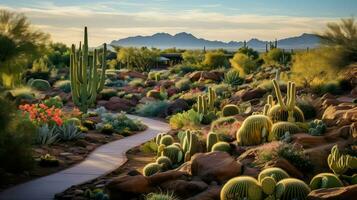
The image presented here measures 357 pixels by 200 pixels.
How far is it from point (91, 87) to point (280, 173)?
579 inches

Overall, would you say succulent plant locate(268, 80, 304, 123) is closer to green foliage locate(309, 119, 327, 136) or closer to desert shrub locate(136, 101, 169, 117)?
green foliage locate(309, 119, 327, 136)

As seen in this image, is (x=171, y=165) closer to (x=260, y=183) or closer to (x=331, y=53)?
(x=260, y=183)

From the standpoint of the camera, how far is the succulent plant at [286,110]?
14670 millimetres

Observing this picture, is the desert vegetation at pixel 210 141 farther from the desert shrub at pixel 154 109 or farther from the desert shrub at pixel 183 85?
the desert shrub at pixel 183 85

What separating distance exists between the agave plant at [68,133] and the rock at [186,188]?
643cm

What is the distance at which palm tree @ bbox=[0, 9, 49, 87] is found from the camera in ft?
36.2

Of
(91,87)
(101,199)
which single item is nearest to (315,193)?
(101,199)

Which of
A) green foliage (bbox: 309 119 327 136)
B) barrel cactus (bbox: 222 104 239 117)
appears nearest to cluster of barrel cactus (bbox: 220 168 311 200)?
green foliage (bbox: 309 119 327 136)

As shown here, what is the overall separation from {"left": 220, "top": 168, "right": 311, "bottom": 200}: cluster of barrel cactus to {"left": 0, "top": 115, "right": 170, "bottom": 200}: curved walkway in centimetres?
317

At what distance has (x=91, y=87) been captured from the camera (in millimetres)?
23797

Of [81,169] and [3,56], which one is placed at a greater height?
[3,56]

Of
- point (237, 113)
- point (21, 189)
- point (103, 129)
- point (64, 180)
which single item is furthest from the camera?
point (237, 113)

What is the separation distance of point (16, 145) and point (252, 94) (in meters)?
14.6

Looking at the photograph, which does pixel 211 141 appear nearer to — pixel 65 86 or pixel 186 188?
pixel 186 188
